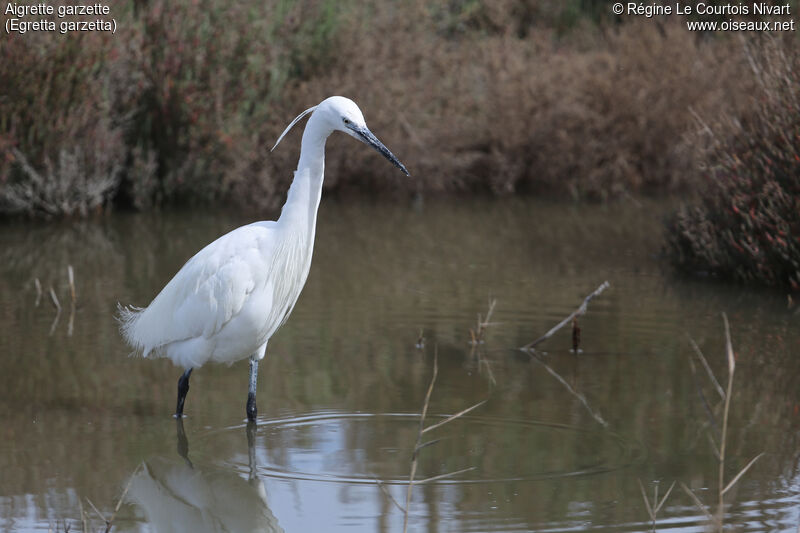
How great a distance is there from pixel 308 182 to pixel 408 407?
143cm

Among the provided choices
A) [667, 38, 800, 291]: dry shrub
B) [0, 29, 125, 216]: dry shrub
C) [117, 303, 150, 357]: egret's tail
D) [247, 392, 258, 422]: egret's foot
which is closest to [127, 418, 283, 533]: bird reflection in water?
[247, 392, 258, 422]: egret's foot

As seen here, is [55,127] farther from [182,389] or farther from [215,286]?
[215,286]

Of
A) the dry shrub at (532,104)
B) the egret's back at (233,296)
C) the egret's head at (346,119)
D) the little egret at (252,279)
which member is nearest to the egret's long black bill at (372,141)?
the egret's head at (346,119)

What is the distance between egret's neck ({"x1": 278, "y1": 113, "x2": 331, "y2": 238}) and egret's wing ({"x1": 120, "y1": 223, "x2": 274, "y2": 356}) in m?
0.16

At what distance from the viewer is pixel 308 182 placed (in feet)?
16.5

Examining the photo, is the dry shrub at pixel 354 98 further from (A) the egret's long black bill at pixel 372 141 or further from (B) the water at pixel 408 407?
(A) the egret's long black bill at pixel 372 141

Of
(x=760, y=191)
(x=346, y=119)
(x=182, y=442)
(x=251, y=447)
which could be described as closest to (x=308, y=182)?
(x=346, y=119)

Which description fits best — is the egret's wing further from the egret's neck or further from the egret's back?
the egret's neck

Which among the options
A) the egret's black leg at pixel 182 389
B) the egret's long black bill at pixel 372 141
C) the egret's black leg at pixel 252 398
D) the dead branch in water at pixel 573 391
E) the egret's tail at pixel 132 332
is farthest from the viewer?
the egret's tail at pixel 132 332

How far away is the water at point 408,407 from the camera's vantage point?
4488 mm

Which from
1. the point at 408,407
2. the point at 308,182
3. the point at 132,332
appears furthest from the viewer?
the point at 132,332

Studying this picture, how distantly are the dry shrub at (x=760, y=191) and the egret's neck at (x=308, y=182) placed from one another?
4362 millimetres

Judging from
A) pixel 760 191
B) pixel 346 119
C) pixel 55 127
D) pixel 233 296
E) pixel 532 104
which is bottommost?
pixel 233 296

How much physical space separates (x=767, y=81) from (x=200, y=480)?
19.4ft
